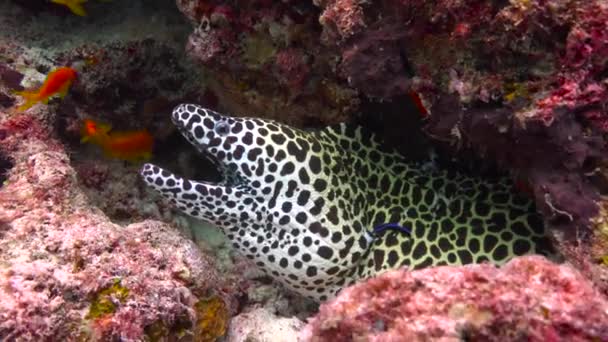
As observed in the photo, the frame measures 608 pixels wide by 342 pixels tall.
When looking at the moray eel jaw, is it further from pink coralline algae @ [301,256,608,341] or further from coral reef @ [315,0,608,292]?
pink coralline algae @ [301,256,608,341]

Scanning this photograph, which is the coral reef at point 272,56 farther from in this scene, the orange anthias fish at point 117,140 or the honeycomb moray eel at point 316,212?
the orange anthias fish at point 117,140

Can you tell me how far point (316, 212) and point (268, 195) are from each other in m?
0.38

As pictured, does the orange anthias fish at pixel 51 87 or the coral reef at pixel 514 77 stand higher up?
the coral reef at pixel 514 77

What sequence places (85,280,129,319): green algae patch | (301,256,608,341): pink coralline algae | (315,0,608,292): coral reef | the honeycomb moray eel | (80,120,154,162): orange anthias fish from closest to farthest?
(301,256,608,341): pink coralline algae < (315,0,608,292): coral reef < (85,280,129,319): green algae patch < the honeycomb moray eel < (80,120,154,162): orange anthias fish

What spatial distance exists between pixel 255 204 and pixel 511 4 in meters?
2.19

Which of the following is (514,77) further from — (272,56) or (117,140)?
(117,140)

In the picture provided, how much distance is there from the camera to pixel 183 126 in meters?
3.80

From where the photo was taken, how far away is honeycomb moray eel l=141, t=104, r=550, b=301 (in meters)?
3.73

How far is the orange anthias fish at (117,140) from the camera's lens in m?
4.49

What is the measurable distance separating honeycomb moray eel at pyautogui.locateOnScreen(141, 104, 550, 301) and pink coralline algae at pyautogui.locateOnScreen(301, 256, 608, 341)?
163 cm

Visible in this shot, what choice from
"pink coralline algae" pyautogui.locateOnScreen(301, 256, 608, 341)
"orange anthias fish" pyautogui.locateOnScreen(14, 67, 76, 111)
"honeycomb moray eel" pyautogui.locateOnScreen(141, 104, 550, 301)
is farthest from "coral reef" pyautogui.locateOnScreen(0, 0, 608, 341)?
"honeycomb moray eel" pyautogui.locateOnScreen(141, 104, 550, 301)

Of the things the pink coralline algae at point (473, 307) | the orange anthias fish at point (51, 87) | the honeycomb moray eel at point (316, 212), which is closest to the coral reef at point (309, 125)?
the pink coralline algae at point (473, 307)

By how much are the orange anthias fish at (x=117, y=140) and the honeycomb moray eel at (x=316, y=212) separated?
3.21 ft

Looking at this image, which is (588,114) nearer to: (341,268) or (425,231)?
(425,231)
